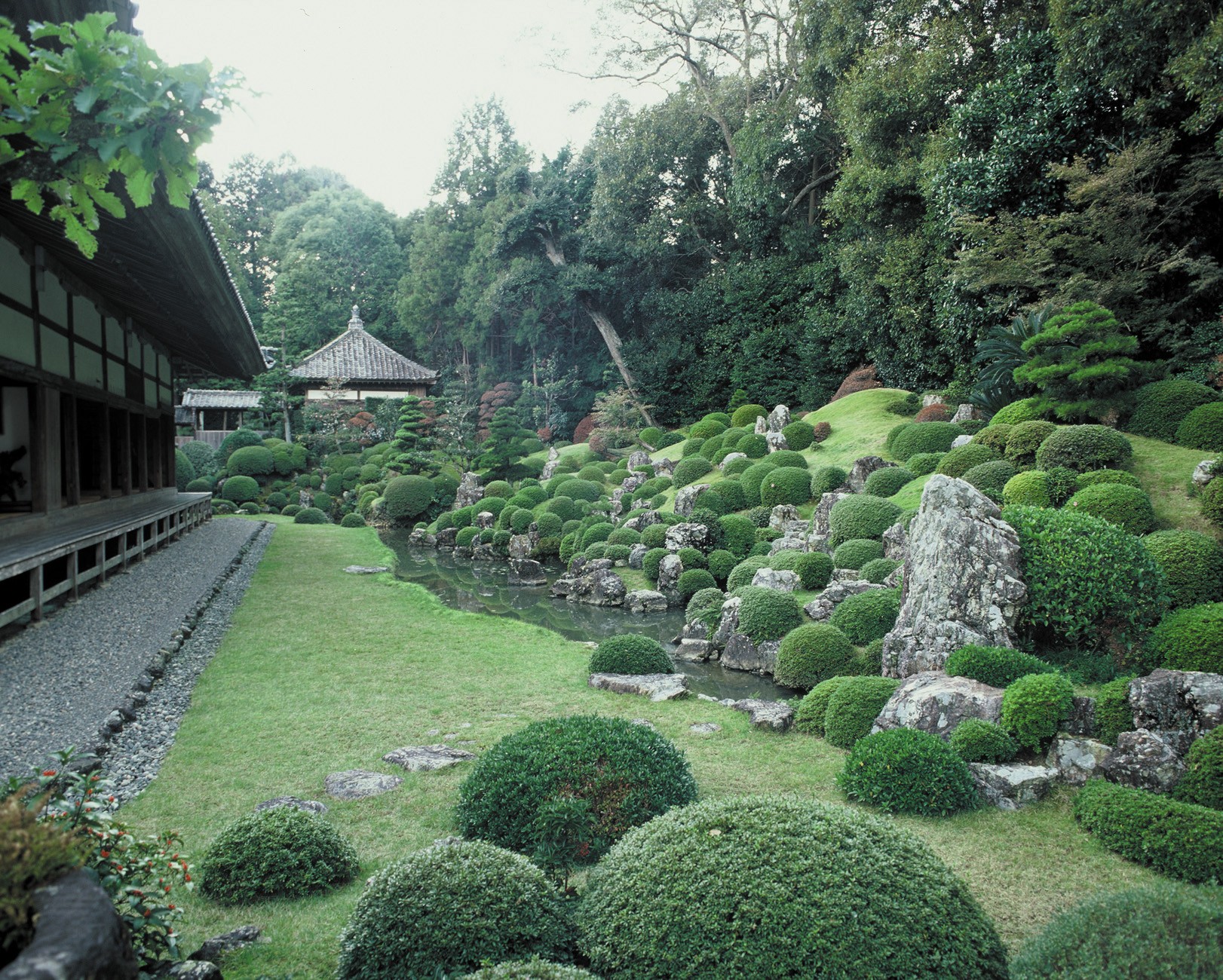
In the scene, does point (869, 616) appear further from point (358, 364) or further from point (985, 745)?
point (358, 364)

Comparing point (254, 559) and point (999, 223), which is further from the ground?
point (999, 223)

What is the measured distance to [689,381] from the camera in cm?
3080

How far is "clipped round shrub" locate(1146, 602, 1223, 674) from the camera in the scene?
6.66 meters

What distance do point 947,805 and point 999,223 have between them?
12381 mm

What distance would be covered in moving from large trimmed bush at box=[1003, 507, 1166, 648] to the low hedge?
119 inches

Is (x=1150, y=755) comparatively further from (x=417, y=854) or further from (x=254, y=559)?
(x=254, y=559)

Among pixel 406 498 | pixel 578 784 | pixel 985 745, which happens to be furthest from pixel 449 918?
pixel 406 498

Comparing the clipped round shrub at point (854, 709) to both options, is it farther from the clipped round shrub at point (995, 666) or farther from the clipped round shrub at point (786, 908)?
the clipped round shrub at point (786, 908)

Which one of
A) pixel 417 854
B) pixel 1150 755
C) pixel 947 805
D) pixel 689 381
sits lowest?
pixel 947 805

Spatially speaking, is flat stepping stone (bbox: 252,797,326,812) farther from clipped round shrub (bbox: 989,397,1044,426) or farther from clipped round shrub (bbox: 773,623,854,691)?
clipped round shrub (bbox: 989,397,1044,426)

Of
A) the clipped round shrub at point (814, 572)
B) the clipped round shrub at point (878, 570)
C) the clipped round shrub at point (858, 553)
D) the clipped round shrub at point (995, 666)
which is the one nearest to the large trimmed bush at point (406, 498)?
the clipped round shrub at point (814, 572)

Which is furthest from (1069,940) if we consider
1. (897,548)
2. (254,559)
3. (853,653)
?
(254,559)

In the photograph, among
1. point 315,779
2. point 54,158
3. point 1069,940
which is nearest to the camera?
point 54,158

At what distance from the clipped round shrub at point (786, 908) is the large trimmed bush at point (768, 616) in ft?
24.3
